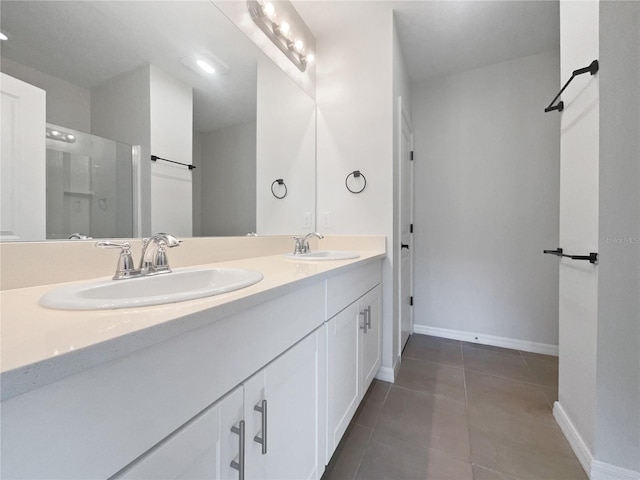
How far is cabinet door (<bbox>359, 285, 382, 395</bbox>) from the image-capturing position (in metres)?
1.40

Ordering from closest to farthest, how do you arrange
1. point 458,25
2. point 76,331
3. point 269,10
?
point 76,331, point 269,10, point 458,25

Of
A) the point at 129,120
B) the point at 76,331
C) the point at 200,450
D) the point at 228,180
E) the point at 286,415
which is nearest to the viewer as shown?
the point at 76,331

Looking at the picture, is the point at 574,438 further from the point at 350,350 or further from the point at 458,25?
the point at 458,25

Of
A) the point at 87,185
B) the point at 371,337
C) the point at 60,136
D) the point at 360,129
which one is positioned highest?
the point at 360,129

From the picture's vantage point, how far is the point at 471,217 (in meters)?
2.39

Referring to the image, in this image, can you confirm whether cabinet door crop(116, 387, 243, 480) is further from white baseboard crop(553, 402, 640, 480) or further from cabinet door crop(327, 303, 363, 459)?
white baseboard crop(553, 402, 640, 480)

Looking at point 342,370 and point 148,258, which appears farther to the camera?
point 342,370

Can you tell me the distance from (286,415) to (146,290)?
0.54 meters

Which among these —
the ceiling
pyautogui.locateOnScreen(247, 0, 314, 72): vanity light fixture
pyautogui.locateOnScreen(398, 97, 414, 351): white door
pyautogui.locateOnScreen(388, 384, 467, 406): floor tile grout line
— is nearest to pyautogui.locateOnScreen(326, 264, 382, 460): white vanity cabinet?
pyautogui.locateOnScreen(388, 384, 467, 406): floor tile grout line

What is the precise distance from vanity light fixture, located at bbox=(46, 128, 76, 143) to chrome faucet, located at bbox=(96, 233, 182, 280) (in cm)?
30

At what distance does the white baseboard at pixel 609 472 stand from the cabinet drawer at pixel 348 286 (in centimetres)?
111

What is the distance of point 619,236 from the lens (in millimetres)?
977

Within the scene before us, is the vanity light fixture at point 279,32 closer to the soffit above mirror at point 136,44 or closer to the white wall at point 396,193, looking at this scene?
the soffit above mirror at point 136,44

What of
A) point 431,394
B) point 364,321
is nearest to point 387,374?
point 431,394
